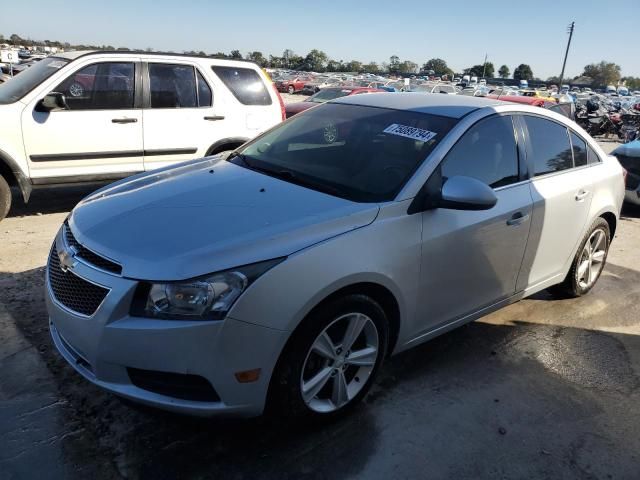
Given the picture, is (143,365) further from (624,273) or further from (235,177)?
(624,273)

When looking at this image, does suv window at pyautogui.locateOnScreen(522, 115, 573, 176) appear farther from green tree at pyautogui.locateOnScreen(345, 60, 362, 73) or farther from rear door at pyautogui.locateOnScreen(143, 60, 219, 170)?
green tree at pyautogui.locateOnScreen(345, 60, 362, 73)

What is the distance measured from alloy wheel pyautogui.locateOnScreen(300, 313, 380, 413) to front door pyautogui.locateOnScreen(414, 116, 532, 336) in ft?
1.30

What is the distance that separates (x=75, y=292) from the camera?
2.48 meters

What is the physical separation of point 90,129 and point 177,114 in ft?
3.30

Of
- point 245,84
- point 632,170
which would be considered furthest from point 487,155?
point 632,170

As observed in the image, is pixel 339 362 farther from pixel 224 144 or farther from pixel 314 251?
pixel 224 144

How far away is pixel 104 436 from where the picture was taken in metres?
2.63

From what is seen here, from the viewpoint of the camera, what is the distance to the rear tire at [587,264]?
14.4 feet

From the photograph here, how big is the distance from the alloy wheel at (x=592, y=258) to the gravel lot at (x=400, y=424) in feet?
2.30

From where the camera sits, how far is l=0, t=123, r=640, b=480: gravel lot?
2500 mm

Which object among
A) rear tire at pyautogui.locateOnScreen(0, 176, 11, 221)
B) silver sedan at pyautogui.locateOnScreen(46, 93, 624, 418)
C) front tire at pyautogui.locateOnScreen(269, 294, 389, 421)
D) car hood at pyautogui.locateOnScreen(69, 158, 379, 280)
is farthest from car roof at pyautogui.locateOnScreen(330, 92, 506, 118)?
rear tire at pyautogui.locateOnScreen(0, 176, 11, 221)

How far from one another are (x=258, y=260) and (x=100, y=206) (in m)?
1.13

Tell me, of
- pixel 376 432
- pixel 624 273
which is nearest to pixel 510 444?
pixel 376 432

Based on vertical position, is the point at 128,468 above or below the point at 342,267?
below
